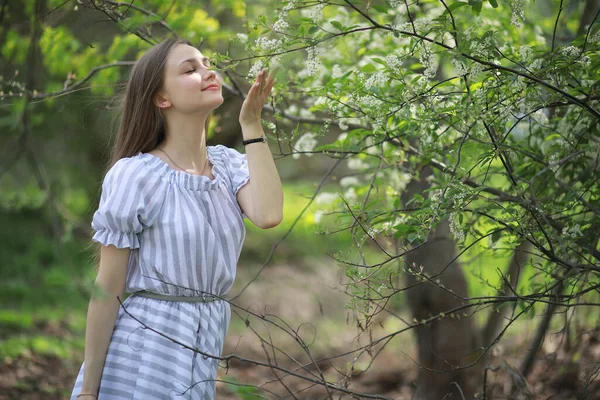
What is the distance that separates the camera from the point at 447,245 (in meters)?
3.78

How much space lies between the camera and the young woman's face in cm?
201

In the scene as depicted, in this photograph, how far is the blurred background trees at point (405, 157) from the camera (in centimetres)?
182

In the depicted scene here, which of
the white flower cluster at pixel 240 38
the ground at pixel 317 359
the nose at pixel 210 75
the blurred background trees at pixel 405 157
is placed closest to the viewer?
the blurred background trees at pixel 405 157

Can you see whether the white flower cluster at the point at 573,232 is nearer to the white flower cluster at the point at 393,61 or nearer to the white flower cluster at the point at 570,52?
the white flower cluster at the point at 570,52

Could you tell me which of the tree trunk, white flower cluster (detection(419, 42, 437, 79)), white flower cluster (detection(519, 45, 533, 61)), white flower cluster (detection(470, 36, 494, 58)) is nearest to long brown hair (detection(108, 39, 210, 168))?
white flower cluster (detection(419, 42, 437, 79))

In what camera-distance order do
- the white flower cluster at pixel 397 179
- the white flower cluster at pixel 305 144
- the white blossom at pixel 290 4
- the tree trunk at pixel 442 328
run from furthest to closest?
the tree trunk at pixel 442 328 < the white flower cluster at pixel 397 179 < the white flower cluster at pixel 305 144 < the white blossom at pixel 290 4

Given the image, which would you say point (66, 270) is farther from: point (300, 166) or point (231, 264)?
point (300, 166)

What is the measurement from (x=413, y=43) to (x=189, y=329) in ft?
3.55

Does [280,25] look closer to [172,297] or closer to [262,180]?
[262,180]

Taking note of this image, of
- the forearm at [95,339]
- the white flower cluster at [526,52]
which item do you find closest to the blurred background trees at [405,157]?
the white flower cluster at [526,52]

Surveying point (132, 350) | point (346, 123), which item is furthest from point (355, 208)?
point (132, 350)

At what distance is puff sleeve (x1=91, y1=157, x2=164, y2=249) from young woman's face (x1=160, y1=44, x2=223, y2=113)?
242 millimetres

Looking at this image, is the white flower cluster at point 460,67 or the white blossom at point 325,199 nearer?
the white flower cluster at point 460,67

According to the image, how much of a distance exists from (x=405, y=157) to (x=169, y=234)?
116cm
